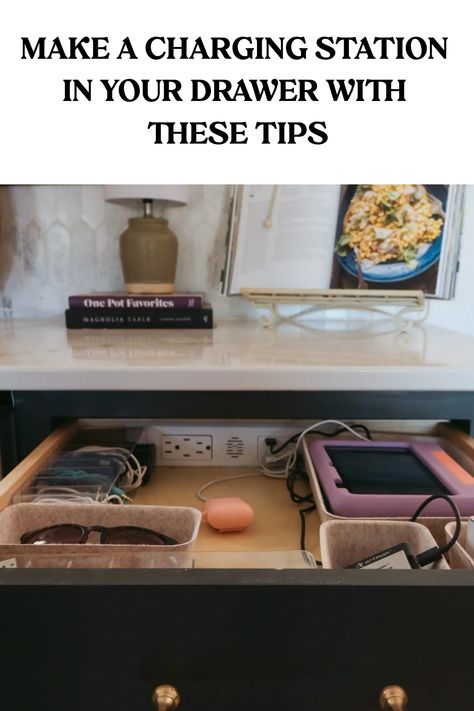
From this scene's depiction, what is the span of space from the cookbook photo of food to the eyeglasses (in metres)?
0.82

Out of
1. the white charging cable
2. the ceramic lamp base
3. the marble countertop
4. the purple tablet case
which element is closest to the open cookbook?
the ceramic lamp base

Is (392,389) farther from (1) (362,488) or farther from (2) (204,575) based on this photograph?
(2) (204,575)

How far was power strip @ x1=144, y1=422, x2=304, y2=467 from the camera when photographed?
85 cm

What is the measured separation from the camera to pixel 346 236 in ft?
3.91

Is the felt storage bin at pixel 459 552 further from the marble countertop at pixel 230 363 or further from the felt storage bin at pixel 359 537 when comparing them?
the marble countertop at pixel 230 363

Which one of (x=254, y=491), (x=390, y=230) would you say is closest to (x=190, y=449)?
(x=254, y=491)

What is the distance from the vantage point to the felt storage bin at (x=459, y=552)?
0.45m

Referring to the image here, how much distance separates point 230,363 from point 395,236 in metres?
0.71
